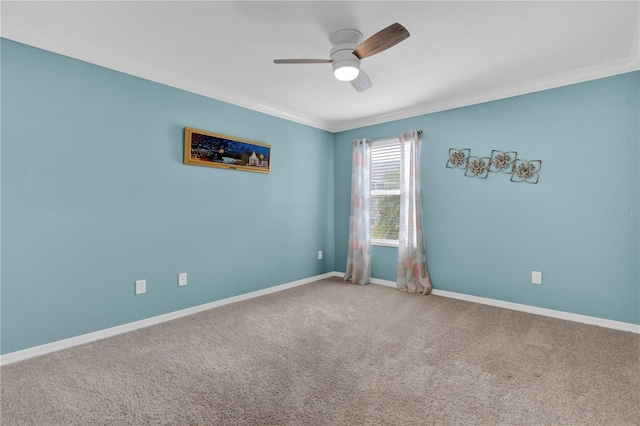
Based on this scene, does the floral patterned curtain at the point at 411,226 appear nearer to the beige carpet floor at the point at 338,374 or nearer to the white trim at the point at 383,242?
the white trim at the point at 383,242

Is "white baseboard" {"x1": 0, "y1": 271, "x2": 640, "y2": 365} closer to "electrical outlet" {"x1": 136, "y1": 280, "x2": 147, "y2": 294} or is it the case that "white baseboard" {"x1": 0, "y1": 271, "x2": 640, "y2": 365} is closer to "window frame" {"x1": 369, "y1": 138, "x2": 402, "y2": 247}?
"electrical outlet" {"x1": 136, "y1": 280, "x2": 147, "y2": 294}

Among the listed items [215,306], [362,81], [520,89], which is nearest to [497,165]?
[520,89]

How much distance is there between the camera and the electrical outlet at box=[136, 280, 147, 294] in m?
2.88

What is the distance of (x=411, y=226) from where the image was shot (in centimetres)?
404

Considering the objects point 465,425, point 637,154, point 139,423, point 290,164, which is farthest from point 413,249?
point 139,423

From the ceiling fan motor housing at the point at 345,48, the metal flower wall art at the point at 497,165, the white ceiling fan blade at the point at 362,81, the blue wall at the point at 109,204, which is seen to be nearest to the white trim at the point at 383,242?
the metal flower wall art at the point at 497,165

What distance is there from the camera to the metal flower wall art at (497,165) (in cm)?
329

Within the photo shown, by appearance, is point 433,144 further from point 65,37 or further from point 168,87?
point 65,37

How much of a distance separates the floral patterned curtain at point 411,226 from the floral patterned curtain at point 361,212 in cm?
52

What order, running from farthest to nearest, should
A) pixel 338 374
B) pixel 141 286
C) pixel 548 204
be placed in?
1. pixel 548 204
2. pixel 141 286
3. pixel 338 374

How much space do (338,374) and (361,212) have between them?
2.73 meters

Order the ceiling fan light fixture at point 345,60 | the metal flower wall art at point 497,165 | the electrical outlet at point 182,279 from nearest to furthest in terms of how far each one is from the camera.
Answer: the ceiling fan light fixture at point 345,60 → the electrical outlet at point 182,279 → the metal flower wall art at point 497,165

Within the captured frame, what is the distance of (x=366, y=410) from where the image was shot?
67.2 inches

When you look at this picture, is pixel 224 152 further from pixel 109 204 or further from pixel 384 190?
pixel 384 190
